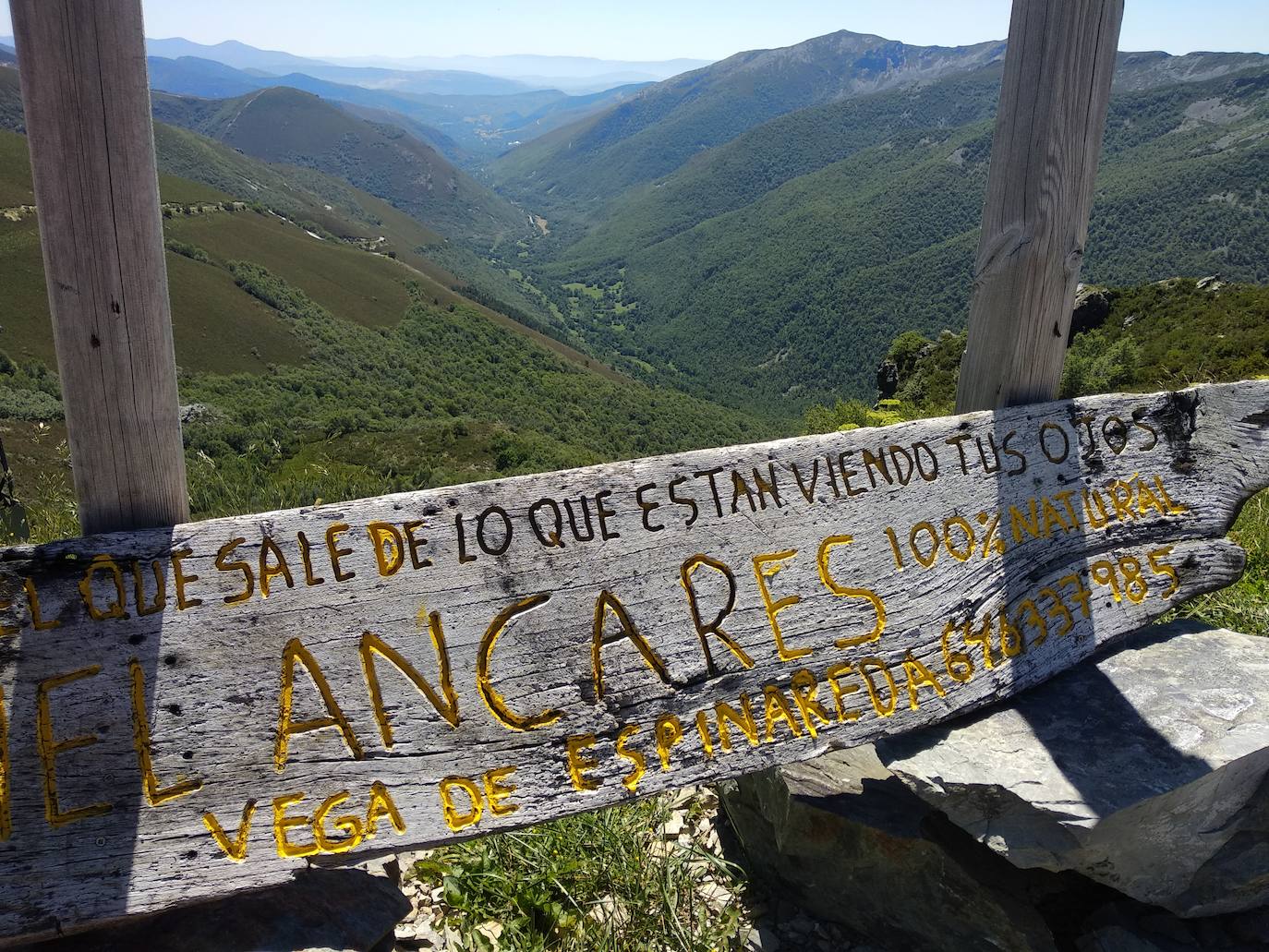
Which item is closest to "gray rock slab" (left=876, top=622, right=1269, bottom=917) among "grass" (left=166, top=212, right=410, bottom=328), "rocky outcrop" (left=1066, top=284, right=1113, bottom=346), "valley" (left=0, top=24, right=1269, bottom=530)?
"rocky outcrop" (left=1066, top=284, right=1113, bottom=346)

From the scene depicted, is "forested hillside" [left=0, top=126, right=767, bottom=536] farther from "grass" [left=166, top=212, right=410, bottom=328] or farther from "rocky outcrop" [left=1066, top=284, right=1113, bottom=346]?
"rocky outcrop" [left=1066, top=284, right=1113, bottom=346]

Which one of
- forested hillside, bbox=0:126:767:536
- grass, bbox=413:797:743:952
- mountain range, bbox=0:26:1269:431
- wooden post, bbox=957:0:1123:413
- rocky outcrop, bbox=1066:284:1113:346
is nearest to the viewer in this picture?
grass, bbox=413:797:743:952

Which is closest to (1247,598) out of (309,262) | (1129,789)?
(1129,789)

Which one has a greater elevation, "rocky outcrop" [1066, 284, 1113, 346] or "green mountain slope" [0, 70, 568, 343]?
"green mountain slope" [0, 70, 568, 343]

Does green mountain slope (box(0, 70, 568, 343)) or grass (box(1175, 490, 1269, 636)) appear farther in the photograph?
green mountain slope (box(0, 70, 568, 343))

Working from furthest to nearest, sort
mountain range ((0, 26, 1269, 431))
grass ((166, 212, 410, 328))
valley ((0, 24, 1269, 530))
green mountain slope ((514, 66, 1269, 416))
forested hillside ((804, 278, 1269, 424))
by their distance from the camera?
mountain range ((0, 26, 1269, 431)), green mountain slope ((514, 66, 1269, 416)), grass ((166, 212, 410, 328)), valley ((0, 24, 1269, 530)), forested hillside ((804, 278, 1269, 424))

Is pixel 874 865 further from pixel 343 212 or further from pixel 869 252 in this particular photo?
pixel 343 212

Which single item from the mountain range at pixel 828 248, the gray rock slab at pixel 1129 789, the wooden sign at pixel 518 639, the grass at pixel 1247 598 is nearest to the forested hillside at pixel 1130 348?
the grass at pixel 1247 598

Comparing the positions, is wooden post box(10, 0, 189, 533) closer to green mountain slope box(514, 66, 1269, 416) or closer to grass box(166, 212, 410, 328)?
grass box(166, 212, 410, 328)

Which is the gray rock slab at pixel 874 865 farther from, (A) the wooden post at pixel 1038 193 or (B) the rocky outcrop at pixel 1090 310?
(B) the rocky outcrop at pixel 1090 310
